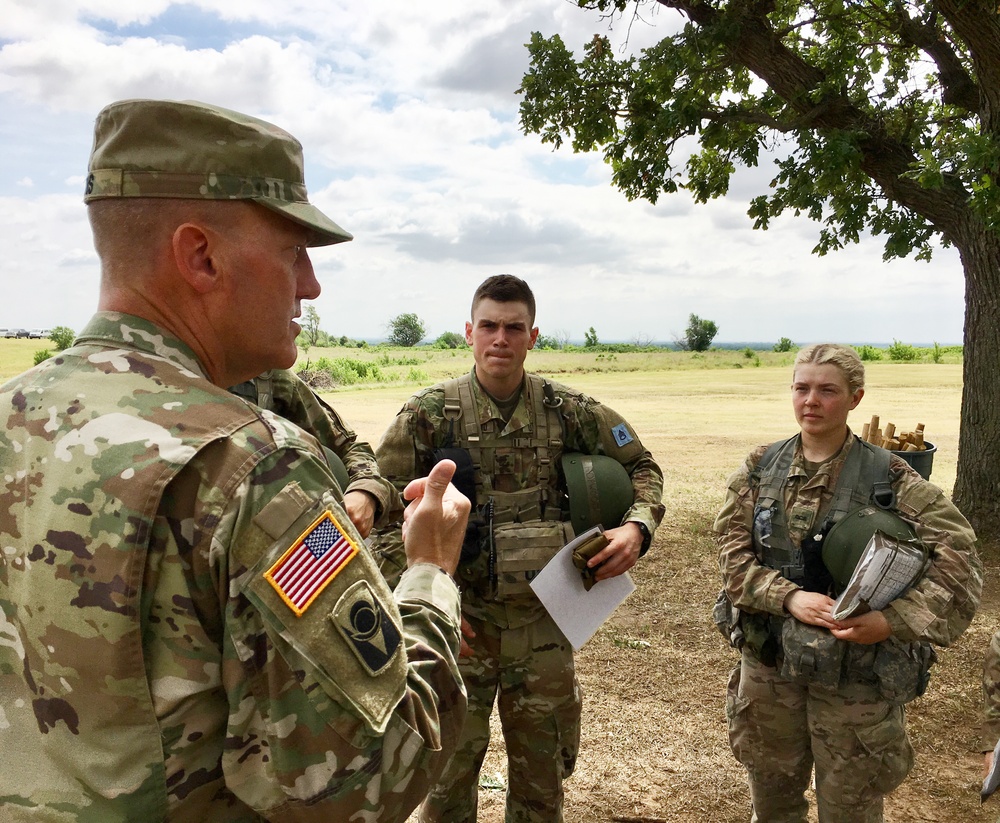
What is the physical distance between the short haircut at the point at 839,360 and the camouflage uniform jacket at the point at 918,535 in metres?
0.25

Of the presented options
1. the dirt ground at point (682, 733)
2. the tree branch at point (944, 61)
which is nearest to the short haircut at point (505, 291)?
the dirt ground at point (682, 733)

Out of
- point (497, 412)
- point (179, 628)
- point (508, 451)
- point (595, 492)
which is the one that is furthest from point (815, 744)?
point (179, 628)

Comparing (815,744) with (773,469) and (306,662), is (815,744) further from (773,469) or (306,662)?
(306,662)

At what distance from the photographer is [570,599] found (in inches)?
130

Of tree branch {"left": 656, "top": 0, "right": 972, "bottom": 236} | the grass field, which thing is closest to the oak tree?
tree branch {"left": 656, "top": 0, "right": 972, "bottom": 236}

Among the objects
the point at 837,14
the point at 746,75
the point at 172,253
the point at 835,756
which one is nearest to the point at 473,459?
the point at 835,756

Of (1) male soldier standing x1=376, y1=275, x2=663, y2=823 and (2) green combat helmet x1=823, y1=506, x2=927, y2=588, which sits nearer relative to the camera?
(2) green combat helmet x1=823, y1=506, x2=927, y2=588

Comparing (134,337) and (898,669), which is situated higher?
(134,337)

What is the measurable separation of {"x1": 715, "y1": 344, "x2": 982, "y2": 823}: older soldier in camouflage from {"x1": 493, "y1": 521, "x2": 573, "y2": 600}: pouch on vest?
771 mm

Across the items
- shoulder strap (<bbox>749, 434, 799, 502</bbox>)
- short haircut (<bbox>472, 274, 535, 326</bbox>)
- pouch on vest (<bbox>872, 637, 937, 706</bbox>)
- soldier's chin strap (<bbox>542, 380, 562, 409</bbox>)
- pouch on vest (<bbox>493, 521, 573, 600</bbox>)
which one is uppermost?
short haircut (<bbox>472, 274, 535, 326</bbox>)

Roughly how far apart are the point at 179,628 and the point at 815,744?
2.85 metres

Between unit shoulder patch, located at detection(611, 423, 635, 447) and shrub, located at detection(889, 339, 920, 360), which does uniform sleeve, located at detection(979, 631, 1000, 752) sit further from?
shrub, located at detection(889, 339, 920, 360)

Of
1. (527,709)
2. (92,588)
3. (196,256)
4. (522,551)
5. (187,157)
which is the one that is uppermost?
(187,157)

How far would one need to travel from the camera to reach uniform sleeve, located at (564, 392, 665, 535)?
369 centimetres
